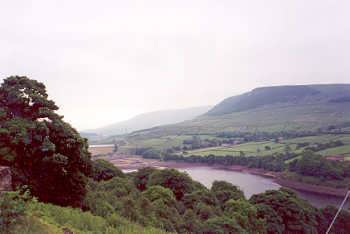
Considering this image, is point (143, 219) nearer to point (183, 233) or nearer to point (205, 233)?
point (183, 233)

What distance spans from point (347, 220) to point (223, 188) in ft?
49.6

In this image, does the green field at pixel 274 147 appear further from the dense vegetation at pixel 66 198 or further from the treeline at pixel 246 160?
the dense vegetation at pixel 66 198

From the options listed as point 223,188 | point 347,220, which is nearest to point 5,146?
point 223,188

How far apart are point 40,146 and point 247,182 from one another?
77221 mm

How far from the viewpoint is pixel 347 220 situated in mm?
42062

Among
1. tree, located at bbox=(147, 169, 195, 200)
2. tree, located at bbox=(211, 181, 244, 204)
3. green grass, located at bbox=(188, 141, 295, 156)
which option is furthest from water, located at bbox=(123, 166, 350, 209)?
tree, located at bbox=(147, 169, 195, 200)

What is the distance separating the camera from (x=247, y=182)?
296 ft

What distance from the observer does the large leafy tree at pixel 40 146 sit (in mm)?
18781

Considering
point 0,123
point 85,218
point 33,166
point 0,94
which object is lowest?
point 85,218

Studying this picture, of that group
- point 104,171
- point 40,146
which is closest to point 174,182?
point 104,171

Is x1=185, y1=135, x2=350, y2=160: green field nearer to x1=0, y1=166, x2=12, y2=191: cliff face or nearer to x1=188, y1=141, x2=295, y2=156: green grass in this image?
x1=188, y1=141, x2=295, y2=156: green grass

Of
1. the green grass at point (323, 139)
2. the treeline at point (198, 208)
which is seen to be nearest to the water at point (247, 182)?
the treeline at point (198, 208)

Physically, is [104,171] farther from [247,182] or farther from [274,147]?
[274,147]

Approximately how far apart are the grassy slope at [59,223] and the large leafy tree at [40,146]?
3831 mm
